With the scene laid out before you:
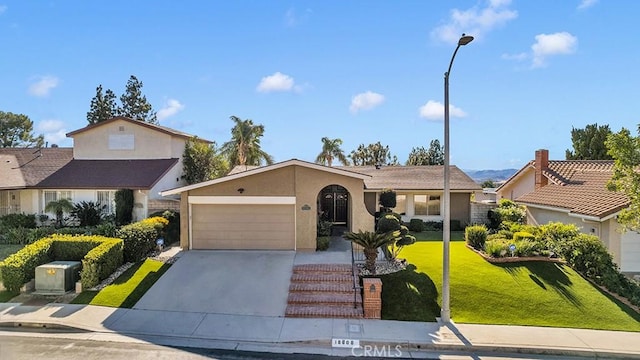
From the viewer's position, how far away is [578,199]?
17.9 metres

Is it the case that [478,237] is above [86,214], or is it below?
below

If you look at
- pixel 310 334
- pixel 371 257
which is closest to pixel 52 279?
pixel 310 334

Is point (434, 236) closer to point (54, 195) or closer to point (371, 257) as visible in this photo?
point (371, 257)

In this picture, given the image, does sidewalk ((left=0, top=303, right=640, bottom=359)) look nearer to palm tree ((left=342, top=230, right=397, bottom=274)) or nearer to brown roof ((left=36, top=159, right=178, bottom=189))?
palm tree ((left=342, top=230, right=397, bottom=274))

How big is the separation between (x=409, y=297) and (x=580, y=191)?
42.4 feet

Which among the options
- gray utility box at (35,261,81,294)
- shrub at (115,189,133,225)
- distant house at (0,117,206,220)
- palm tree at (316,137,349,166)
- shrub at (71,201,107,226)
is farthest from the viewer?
palm tree at (316,137,349,166)

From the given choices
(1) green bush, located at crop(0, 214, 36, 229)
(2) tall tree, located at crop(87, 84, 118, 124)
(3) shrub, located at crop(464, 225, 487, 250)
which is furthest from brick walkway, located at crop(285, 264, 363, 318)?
(2) tall tree, located at crop(87, 84, 118, 124)

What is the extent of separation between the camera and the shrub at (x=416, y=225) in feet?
73.5

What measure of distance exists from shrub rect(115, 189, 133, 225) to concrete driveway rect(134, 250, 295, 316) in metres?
A: 7.95

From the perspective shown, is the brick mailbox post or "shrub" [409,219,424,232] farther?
"shrub" [409,219,424,232]

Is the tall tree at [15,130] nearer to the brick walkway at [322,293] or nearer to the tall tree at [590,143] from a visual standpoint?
the brick walkway at [322,293]

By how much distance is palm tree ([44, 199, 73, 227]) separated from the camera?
68.8 feet

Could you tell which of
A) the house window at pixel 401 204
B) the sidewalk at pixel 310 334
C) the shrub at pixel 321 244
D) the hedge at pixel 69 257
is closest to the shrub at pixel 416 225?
the house window at pixel 401 204

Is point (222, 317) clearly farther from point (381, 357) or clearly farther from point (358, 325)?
point (381, 357)
